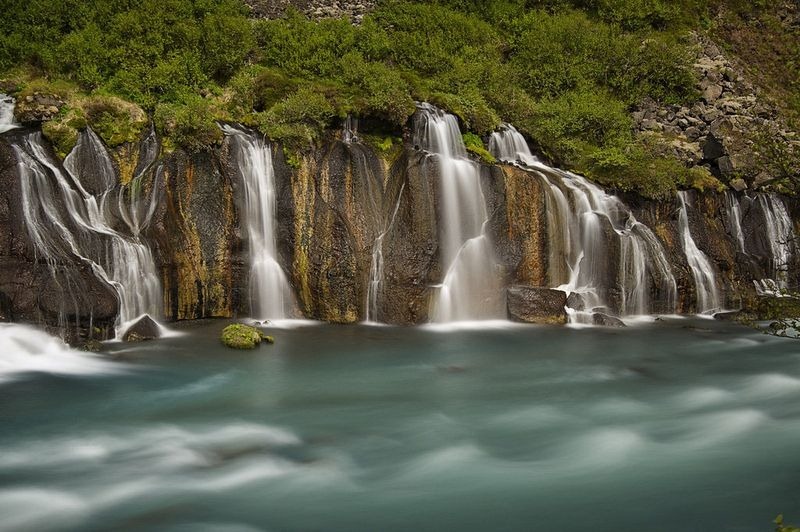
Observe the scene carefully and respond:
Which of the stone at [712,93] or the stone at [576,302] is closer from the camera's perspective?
the stone at [576,302]

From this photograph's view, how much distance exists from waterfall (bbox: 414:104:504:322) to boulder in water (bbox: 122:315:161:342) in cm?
644

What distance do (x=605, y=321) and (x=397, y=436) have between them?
8816 millimetres

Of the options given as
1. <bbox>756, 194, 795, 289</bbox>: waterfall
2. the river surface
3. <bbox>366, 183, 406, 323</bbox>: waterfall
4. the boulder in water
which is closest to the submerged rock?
the river surface

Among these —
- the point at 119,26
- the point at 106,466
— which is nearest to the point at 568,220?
the point at 106,466

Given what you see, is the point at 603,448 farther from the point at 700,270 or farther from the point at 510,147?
the point at 510,147

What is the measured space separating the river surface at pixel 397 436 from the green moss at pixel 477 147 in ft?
20.3

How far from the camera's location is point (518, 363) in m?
12.7

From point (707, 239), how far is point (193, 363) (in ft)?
49.1

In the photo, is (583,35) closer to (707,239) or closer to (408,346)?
(707,239)

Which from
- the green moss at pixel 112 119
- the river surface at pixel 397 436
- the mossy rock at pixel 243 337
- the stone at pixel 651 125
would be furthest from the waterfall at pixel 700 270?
the green moss at pixel 112 119

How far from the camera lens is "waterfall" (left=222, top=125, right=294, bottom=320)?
628 inches

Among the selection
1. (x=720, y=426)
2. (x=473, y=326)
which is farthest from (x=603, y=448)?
(x=473, y=326)

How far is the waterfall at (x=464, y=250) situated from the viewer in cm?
1627

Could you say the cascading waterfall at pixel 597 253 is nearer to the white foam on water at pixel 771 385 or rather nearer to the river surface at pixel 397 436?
the river surface at pixel 397 436
